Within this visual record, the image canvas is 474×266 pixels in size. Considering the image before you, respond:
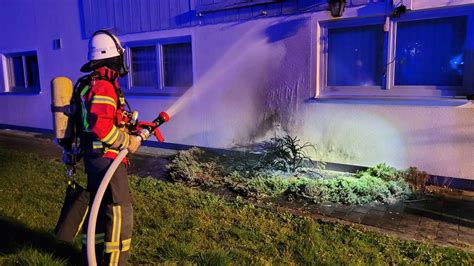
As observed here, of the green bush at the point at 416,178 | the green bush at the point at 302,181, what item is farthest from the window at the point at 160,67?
the green bush at the point at 416,178

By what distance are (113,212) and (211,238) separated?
115cm

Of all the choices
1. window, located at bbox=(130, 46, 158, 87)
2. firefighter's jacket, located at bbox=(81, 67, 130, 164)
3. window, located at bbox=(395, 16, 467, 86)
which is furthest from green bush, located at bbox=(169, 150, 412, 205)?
window, located at bbox=(130, 46, 158, 87)

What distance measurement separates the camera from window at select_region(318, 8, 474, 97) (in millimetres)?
5141

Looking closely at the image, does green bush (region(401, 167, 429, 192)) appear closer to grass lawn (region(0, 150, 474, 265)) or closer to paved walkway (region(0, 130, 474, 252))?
paved walkway (region(0, 130, 474, 252))

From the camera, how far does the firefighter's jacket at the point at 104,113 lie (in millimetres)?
2947

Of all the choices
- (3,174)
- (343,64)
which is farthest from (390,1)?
(3,174)

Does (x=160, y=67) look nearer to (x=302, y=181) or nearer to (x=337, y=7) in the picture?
(x=337, y=7)

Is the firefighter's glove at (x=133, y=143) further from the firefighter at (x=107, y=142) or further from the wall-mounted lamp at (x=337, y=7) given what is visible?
the wall-mounted lamp at (x=337, y=7)

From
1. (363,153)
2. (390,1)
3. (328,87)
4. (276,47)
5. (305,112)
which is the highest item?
(390,1)

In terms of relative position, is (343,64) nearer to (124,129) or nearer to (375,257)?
(375,257)

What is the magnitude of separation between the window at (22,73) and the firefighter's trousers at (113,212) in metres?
8.89

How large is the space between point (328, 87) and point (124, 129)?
150 inches

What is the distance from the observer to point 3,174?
6.41 metres

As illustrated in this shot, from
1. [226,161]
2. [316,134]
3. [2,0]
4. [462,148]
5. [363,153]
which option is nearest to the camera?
[462,148]
